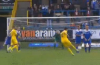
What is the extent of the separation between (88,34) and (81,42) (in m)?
2.94

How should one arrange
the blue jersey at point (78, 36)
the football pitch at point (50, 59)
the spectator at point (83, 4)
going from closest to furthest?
the football pitch at point (50, 59) → the blue jersey at point (78, 36) → the spectator at point (83, 4)

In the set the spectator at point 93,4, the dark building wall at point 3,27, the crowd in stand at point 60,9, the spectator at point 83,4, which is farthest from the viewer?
the dark building wall at point 3,27

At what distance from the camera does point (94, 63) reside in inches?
653

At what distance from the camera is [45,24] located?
2938 cm

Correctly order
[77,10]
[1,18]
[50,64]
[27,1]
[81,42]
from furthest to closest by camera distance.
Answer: [1,18]
[27,1]
[77,10]
[81,42]
[50,64]

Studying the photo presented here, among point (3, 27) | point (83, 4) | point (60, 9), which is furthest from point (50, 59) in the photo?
point (3, 27)

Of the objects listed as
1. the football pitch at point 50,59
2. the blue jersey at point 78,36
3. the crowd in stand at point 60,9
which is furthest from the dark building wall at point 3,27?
the football pitch at point 50,59

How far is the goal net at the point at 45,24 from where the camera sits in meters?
28.8

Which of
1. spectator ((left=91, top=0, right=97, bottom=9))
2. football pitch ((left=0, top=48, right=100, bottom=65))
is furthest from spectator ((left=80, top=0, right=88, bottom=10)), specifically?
football pitch ((left=0, top=48, right=100, bottom=65))

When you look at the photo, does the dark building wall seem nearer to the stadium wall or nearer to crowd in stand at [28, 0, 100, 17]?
crowd in stand at [28, 0, 100, 17]

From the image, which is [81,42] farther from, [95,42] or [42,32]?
[42,32]

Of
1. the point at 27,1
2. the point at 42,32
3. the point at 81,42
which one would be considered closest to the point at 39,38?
the point at 42,32

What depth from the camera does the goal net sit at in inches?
1136

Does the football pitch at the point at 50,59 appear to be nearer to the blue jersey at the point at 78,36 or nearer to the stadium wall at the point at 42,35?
the blue jersey at the point at 78,36
